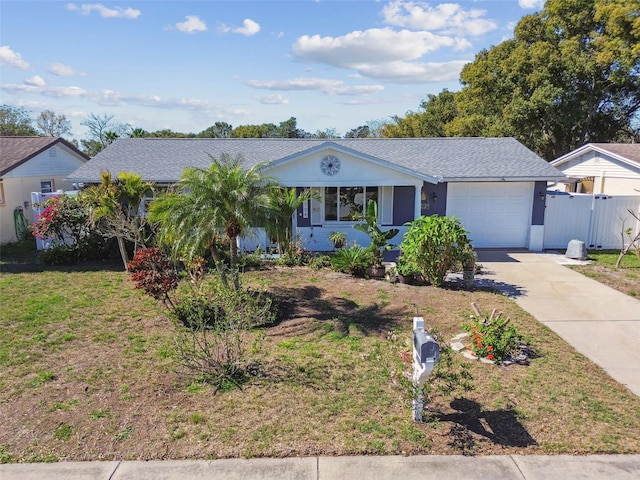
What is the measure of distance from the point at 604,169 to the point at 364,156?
11586 mm

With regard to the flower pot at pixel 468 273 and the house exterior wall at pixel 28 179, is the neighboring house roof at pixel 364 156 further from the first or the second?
the flower pot at pixel 468 273

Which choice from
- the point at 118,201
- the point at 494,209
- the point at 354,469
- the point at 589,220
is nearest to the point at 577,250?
the point at 589,220

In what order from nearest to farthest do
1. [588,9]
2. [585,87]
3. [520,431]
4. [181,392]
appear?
[520,431]
[181,392]
[588,9]
[585,87]

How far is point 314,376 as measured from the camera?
22.3ft

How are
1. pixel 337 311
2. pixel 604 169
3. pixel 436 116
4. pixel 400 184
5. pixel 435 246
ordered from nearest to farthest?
pixel 337 311 < pixel 435 246 < pixel 400 184 < pixel 604 169 < pixel 436 116

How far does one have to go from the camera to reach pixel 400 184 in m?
15.4

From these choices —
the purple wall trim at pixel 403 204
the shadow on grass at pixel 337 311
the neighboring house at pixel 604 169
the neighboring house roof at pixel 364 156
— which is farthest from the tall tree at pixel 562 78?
the shadow on grass at pixel 337 311

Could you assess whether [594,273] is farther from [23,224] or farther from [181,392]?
[23,224]

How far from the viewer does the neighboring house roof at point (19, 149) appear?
17.8 metres

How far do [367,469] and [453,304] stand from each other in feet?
19.8

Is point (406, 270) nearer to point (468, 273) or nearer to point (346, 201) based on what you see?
point (468, 273)

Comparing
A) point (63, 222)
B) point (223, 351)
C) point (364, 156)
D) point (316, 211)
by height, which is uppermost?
point (364, 156)

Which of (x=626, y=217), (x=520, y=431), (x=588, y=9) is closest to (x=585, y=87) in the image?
(x=588, y=9)

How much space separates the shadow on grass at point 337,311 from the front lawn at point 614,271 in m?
6.34
